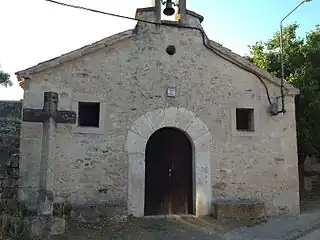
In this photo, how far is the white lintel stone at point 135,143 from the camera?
331 inches

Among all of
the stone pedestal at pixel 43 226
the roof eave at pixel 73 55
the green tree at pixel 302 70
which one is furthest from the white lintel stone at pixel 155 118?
the green tree at pixel 302 70

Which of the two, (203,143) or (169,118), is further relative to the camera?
(203,143)

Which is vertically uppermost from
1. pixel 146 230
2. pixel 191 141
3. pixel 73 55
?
pixel 73 55

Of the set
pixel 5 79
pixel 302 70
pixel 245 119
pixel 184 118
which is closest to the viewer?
pixel 184 118

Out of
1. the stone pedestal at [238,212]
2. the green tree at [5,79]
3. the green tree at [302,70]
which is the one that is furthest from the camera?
the green tree at [302,70]

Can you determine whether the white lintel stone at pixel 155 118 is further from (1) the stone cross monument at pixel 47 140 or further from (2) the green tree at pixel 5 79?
(2) the green tree at pixel 5 79

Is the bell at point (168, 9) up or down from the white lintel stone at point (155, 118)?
up

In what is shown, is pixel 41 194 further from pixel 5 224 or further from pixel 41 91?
pixel 41 91

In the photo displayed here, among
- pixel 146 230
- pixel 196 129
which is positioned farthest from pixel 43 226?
pixel 196 129

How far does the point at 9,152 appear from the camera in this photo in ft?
29.9

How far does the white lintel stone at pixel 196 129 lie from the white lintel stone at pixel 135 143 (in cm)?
114

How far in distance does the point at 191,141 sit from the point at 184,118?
1.90 ft

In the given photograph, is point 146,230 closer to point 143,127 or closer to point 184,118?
point 143,127

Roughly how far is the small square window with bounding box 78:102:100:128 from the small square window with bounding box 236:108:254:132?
3517 mm
